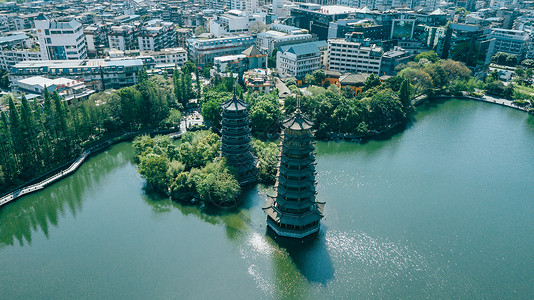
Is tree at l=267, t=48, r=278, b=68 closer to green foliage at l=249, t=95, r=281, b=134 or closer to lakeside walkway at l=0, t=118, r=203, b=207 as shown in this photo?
green foliage at l=249, t=95, r=281, b=134

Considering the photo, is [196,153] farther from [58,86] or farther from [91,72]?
[91,72]

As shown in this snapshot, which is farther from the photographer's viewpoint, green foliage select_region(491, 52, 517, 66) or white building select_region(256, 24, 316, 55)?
green foliage select_region(491, 52, 517, 66)

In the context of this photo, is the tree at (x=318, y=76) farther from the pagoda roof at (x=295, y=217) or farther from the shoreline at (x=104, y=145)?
the pagoda roof at (x=295, y=217)

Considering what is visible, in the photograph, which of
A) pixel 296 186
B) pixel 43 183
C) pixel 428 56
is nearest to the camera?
pixel 296 186

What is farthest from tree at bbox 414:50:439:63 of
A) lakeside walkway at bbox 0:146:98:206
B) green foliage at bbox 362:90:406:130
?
lakeside walkway at bbox 0:146:98:206

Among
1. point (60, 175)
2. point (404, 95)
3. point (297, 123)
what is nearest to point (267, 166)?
point (297, 123)

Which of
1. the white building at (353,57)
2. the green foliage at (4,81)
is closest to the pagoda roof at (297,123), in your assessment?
the white building at (353,57)
